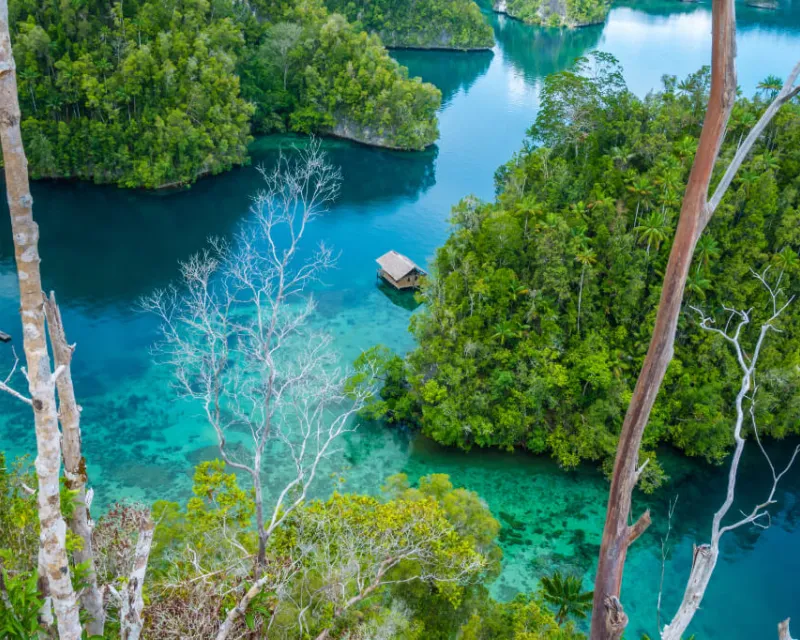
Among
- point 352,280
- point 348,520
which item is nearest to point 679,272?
point 348,520

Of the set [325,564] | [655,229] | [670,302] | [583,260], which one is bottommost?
[325,564]

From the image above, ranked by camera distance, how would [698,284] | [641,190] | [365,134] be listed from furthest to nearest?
1. [365,134]
2. [641,190]
3. [698,284]

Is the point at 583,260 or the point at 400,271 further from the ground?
the point at 583,260

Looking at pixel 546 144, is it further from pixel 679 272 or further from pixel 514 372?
pixel 679 272

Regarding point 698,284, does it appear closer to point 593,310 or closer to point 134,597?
point 593,310

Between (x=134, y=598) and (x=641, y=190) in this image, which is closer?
(x=134, y=598)

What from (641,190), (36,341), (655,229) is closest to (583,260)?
(655,229)

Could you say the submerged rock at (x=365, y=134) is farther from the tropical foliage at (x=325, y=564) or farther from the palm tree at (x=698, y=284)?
the tropical foliage at (x=325, y=564)

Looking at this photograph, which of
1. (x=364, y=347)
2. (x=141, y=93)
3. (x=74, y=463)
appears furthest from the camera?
(x=141, y=93)
